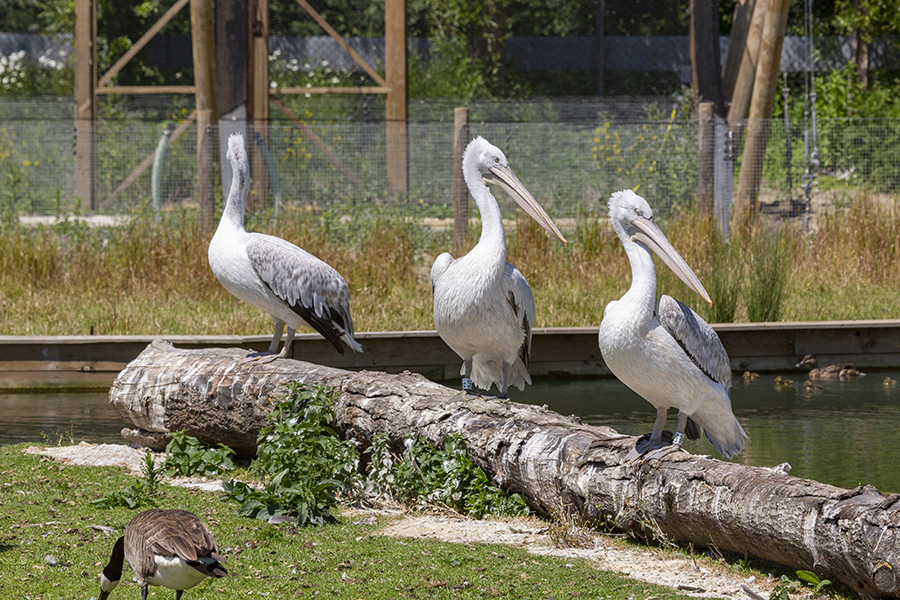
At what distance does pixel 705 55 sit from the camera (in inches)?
618

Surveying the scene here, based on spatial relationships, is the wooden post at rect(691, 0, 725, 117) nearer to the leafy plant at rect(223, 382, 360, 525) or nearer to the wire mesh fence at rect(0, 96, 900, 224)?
the wire mesh fence at rect(0, 96, 900, 224)

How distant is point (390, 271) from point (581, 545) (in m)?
6.52

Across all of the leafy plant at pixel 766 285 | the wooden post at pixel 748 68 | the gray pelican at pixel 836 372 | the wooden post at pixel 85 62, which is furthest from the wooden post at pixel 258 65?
the gray pelican at pixel 836 372

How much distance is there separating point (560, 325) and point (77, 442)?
186 inches

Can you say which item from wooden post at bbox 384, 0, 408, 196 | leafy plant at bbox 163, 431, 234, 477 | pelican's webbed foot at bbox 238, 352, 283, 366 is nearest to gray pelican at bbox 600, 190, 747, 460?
pelican's webbed foot at bbox 238, 352, 283, 366

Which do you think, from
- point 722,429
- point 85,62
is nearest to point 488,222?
point 722,429

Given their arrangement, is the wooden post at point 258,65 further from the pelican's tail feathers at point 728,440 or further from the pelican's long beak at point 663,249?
the pelican's tail feathers at point 728,440

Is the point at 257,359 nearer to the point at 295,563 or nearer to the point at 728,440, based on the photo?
the point at 295,563

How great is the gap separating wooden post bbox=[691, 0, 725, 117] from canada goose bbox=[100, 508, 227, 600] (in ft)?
44.3

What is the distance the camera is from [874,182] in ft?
43.9

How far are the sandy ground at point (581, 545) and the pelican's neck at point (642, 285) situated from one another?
1110mm

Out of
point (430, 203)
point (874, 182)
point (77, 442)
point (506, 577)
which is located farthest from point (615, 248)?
point (506, 577)

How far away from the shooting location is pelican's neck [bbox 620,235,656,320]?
4988mm

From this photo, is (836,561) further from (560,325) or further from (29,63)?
(29,63)
